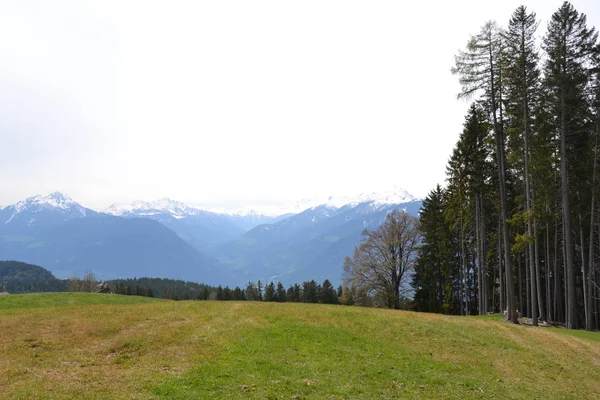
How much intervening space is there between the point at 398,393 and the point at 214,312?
1542 cm

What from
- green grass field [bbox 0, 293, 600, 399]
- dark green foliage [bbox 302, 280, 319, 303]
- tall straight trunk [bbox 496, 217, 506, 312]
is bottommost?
dark green foliage [bbox 302, 280, 319, 303]

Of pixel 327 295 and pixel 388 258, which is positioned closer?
pixel 388 258

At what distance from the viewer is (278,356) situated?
16.9 metres

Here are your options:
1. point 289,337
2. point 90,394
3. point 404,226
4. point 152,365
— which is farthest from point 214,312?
point 404,226

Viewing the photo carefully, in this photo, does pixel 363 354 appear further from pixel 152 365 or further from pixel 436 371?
pixel 152 365

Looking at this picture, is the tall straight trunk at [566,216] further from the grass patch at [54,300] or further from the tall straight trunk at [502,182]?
the grass patch at [54,300]

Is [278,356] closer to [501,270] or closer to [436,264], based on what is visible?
[501,270]

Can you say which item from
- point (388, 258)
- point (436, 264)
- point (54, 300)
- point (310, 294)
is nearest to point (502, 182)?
point (388, 258)

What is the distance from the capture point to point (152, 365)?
15.3 m

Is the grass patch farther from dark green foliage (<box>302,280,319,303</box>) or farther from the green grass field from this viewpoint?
dark green foliage (<box>302,280,319,303</box>)

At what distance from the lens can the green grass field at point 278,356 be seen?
44.1 feet

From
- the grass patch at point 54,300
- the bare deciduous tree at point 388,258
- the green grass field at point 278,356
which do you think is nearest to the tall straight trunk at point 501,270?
the bare deciduous tree at point 388,258

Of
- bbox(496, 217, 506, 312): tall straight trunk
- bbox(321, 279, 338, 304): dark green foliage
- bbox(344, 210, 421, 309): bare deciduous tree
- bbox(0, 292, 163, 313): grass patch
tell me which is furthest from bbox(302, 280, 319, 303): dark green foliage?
bbox(0, 292, 163, 313): grass patch

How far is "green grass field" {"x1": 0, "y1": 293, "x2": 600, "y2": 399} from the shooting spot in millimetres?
13430
